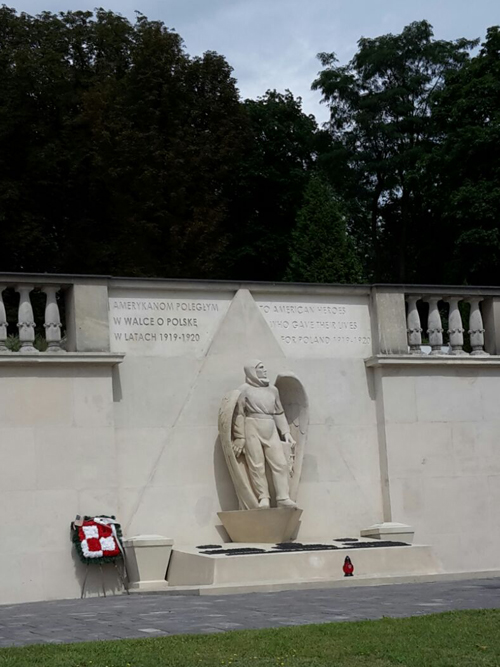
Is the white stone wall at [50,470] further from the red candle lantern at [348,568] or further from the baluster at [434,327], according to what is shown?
the baluster at [434,327]

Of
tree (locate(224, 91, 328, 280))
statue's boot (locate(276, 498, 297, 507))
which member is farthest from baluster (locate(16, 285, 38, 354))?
tree (locate(224, 91, 328, 280))

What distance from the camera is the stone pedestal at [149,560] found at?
49.4 feet

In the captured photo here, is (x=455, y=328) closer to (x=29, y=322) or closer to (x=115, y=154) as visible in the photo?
(x=29, y=322)

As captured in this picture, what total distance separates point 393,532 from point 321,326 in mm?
3309

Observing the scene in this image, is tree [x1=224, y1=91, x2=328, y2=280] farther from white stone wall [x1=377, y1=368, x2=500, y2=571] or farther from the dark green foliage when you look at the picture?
white stone wall [x1=377, y1=368, x2=500, y2=571]

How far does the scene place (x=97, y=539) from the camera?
1535 centimetres

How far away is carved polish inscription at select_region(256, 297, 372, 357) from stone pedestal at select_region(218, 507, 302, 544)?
8.36 ft

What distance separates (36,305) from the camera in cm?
3281

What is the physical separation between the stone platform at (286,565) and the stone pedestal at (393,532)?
0.94m

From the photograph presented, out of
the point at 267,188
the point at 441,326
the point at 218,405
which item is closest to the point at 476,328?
the point at 441,326

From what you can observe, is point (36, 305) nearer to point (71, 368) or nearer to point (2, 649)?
point (71, 368)

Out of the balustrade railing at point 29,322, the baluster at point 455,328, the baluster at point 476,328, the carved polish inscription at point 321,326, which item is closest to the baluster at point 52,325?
the balustrade railing at point 29,322

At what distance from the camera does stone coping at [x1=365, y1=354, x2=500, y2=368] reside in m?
17.6

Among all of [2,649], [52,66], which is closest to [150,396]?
[2,649]
